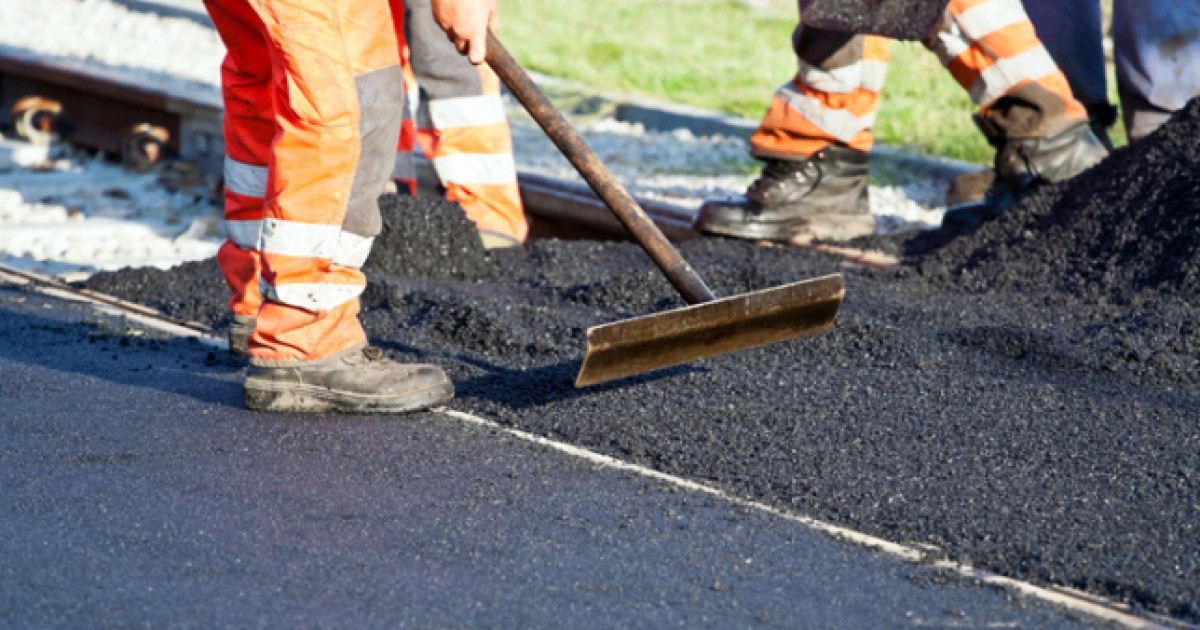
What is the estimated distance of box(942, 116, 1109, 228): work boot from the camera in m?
5.11

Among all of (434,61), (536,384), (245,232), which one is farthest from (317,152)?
(434,61)

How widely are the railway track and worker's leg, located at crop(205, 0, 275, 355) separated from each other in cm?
221

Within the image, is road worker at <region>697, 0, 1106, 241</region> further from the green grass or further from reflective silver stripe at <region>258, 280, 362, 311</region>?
reflective silver stripe at <region>258, 280, 362, 311</region>

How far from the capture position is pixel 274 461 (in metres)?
2.77

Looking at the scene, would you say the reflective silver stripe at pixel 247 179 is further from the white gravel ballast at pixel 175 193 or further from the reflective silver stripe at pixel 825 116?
the reflective silver stripe at pixel 825 116

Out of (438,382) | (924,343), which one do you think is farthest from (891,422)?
(438,382)

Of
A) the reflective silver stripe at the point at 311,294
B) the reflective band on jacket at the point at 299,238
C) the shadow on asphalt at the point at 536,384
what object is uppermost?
the reflective band on jacket at the point at 299,238

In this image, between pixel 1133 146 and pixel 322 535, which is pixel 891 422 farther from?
pixel 1133 146

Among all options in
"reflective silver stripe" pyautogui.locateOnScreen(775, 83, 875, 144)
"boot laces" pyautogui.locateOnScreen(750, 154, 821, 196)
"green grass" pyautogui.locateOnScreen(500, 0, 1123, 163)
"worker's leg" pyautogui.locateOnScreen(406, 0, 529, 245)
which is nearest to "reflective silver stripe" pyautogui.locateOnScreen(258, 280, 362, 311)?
"worker's leg" pyautogui.locateOnScreen(406, 0, 529, 245)

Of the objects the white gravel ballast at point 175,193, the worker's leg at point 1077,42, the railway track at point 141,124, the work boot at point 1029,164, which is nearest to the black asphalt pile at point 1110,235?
the work boot at point 1029,164

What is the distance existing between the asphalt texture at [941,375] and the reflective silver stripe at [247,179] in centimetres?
59

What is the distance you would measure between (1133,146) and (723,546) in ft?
10.3

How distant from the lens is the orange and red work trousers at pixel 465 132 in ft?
16.3

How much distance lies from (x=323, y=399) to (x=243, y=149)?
78 centimetres
